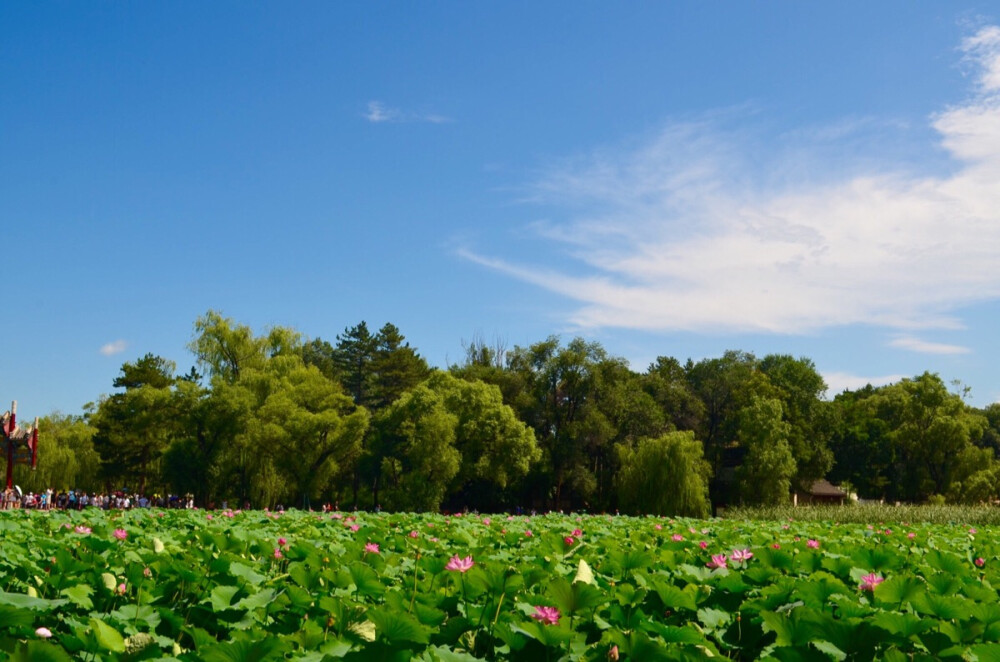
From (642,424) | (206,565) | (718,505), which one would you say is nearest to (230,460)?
(642,424)

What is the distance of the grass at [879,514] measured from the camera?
25.3 m

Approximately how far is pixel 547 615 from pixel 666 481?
4107cm

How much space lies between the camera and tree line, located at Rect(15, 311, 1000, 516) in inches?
1737

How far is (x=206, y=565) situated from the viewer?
447 cm

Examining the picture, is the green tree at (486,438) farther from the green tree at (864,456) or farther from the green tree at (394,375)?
the green tree at (864,456)

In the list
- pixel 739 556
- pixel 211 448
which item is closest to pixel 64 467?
pixel 211 448

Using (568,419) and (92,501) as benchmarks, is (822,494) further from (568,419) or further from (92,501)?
(92,501)

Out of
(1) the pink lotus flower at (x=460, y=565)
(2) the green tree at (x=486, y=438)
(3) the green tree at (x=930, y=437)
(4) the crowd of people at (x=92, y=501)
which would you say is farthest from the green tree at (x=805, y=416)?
(1) the pink lotus flower at (x=460, y=565)

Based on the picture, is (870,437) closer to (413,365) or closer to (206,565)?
(413,365)

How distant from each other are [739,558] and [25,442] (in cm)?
3667

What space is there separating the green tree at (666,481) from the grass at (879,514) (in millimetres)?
12627

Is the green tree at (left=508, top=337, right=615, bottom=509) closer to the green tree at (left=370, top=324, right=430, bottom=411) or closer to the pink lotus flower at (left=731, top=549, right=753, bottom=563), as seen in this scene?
the green tree at (left=370, top=324, right=430, bottom=411)

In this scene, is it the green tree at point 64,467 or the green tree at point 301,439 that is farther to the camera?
the green tree at point 64,467

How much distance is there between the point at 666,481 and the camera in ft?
141
